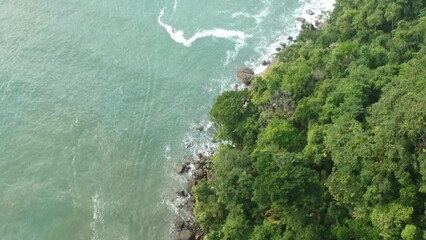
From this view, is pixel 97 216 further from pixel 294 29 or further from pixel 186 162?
pixel 294 29

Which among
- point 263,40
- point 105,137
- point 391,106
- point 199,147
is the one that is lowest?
point 105,137

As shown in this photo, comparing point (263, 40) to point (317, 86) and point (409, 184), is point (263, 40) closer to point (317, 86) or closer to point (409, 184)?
point (317, 86)

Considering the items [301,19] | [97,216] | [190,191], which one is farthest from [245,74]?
[97,216]

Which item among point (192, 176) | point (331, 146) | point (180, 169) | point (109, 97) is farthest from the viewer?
point (109, 97)

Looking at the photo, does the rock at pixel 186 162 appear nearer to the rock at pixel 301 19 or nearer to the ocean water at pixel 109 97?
the ocean water at pixel 109 97

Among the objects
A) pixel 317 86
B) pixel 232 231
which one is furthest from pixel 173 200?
pixel 317 86

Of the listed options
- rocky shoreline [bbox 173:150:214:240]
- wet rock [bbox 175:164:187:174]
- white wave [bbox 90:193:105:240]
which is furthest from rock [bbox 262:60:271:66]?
white wave [bbox 90:193:105:240]

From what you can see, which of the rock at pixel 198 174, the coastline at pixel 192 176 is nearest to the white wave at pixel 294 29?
the coastline at pixel 192 176
